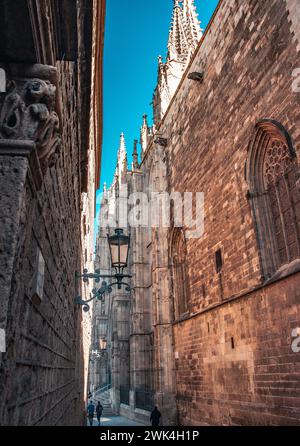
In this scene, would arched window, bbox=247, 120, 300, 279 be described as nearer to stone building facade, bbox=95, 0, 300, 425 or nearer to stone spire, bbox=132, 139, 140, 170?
stone building facade, bbox=95, 0, 300, 425

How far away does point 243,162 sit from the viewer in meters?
8.96

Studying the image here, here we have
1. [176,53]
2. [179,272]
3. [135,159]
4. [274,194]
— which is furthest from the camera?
[135,159]

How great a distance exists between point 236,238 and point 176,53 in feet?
56.8

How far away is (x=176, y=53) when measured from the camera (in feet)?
73.7

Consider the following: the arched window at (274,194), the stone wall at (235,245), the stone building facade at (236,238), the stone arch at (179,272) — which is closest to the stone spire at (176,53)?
the stone building facade at (236,238)

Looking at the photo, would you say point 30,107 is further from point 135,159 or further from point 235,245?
point 135,159

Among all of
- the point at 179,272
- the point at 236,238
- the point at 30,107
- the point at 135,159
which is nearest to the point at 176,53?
the point at 135,159

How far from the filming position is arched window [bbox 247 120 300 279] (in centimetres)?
743

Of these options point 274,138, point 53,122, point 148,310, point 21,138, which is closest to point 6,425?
point 21,138

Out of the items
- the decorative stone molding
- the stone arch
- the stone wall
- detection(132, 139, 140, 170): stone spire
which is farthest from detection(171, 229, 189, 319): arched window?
the decorative stone molding

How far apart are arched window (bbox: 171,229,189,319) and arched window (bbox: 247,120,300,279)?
201 inches

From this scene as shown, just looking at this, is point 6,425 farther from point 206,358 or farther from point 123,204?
point 123,204

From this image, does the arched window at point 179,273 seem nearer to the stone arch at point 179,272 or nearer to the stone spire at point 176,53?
the stone arch at point 179,272

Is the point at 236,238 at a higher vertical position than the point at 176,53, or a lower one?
lower
